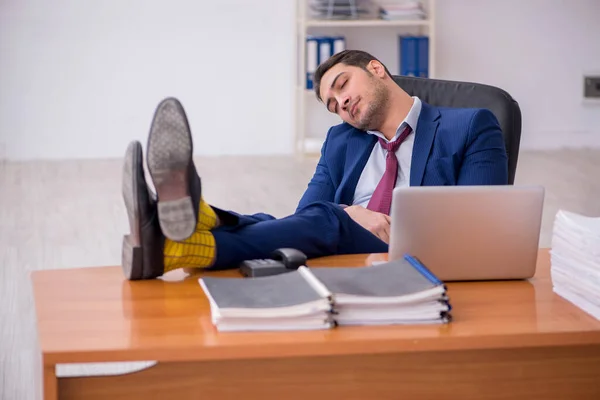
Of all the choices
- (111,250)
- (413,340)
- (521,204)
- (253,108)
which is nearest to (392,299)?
(413,340)

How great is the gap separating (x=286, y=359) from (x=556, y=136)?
16.8 feet

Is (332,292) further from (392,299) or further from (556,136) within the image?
(556,136)

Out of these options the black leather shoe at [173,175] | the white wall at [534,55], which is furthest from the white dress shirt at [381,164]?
the white wall at [534,55]

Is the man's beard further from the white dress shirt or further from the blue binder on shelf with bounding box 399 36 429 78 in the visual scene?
the blue binder on shelf with bounding box 399 36 429 78

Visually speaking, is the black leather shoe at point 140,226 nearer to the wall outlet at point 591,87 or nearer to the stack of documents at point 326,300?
the stack of documents at point 326,300

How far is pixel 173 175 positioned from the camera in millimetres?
1556

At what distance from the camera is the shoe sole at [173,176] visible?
155 cm

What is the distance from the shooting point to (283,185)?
4.97 metres

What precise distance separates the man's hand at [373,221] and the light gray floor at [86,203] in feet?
2.56


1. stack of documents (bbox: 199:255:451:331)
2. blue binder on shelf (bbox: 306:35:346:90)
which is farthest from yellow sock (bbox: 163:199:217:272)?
blue binder on shelf (bbox: 306:35:346:90)

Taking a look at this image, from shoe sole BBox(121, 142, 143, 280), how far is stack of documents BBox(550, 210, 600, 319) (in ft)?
2.24

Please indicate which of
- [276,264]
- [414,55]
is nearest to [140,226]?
[276,264]

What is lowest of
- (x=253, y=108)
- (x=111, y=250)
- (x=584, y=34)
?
(x=111, y=250)

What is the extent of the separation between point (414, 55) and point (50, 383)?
4.62 metres
